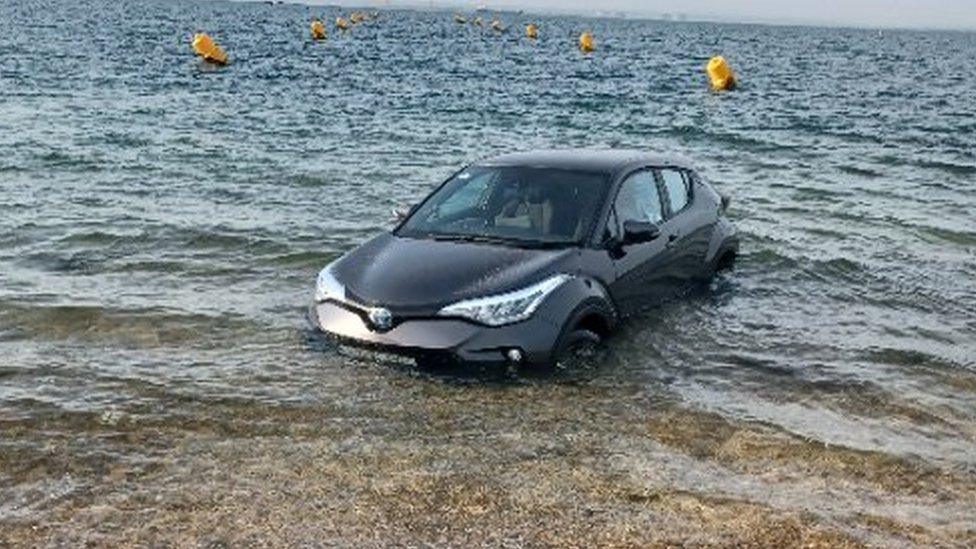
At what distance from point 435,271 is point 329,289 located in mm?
870

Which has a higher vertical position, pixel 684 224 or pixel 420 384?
pixel 684 224

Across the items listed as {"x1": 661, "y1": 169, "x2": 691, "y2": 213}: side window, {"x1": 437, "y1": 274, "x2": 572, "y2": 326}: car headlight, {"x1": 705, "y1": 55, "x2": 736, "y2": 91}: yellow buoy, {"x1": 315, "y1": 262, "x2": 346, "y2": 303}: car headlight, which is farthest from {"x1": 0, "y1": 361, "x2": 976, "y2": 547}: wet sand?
{"x1": 705, "y1": 55, "x2": 736, "y2": 91}: yellow buoy

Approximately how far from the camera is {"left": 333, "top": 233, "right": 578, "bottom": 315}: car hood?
7.66 meters

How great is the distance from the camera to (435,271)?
795cm

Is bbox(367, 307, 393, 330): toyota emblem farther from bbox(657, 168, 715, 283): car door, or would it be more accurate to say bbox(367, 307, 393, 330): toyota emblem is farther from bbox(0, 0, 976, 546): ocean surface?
bbox(657, 168, 715, 283): car door

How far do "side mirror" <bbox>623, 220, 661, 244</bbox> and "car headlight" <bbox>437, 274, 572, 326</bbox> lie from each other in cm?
132

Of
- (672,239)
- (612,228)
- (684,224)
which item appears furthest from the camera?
(684,224)

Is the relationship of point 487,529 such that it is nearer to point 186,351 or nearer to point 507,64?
point 186,351

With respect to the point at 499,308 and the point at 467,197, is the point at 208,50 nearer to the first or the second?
the point at 467,197

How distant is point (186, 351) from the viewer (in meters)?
8.70

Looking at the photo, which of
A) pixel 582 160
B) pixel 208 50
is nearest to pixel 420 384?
pixel 582 160

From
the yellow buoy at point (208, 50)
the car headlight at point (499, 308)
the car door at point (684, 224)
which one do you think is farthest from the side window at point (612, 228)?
the yellow buoy at point (208, 50)

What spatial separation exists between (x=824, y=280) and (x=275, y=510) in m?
8.28

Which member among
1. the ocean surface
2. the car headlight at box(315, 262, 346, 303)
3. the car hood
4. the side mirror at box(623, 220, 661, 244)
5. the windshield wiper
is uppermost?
the side mirror at box(623, 220, 661, 244)
